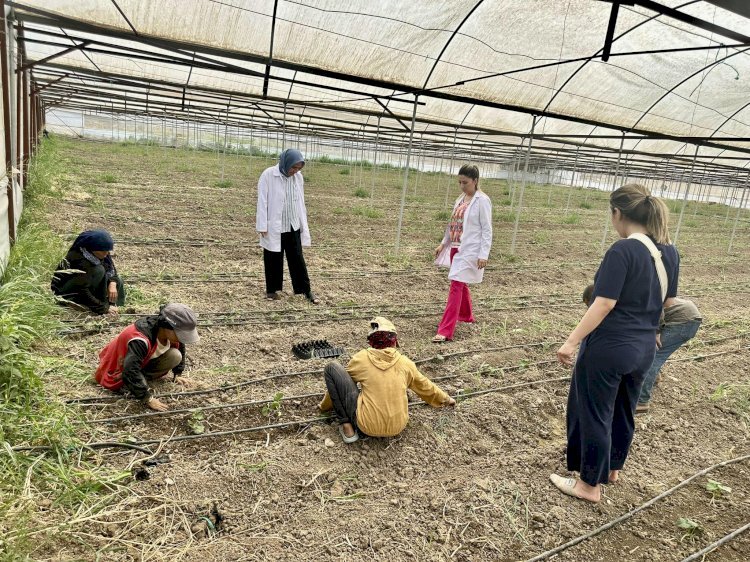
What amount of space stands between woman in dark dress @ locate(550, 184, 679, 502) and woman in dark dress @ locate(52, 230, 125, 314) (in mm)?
3518

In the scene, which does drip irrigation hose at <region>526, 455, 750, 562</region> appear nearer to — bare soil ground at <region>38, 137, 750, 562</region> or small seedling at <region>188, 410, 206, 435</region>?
bare soil ground at <region>38, 137, 750, 562</region>

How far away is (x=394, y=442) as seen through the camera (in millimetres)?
2914

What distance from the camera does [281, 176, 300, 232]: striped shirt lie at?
486 cm

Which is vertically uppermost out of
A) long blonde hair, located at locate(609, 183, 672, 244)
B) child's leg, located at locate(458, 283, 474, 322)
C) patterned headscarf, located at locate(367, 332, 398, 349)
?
long blonde hair, located at locate(609, 183, 672, 244)

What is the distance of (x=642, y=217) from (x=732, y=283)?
7830 mm

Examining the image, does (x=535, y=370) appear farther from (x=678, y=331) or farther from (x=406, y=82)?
(x=406, y=82)

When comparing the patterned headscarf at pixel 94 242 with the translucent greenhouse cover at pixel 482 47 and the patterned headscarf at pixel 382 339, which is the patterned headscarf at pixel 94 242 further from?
the patterned headscarf at pixel 382 339

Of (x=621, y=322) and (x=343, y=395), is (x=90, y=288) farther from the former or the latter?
(x=621, y=322)

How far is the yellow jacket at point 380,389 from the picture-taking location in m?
2.76

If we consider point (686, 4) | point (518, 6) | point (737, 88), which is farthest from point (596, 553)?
point (737, 88)

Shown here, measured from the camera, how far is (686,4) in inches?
163

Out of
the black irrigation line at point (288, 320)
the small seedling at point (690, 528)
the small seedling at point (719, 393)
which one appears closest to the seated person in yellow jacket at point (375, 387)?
the small seedling at point (690, 528)

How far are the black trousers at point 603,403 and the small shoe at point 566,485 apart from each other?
0.09 meters

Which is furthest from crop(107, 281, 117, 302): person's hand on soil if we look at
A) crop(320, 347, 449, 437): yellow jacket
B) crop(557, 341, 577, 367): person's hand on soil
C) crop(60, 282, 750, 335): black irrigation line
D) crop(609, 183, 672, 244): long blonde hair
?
crop(609, 183, 672, 244): long blonde hair
